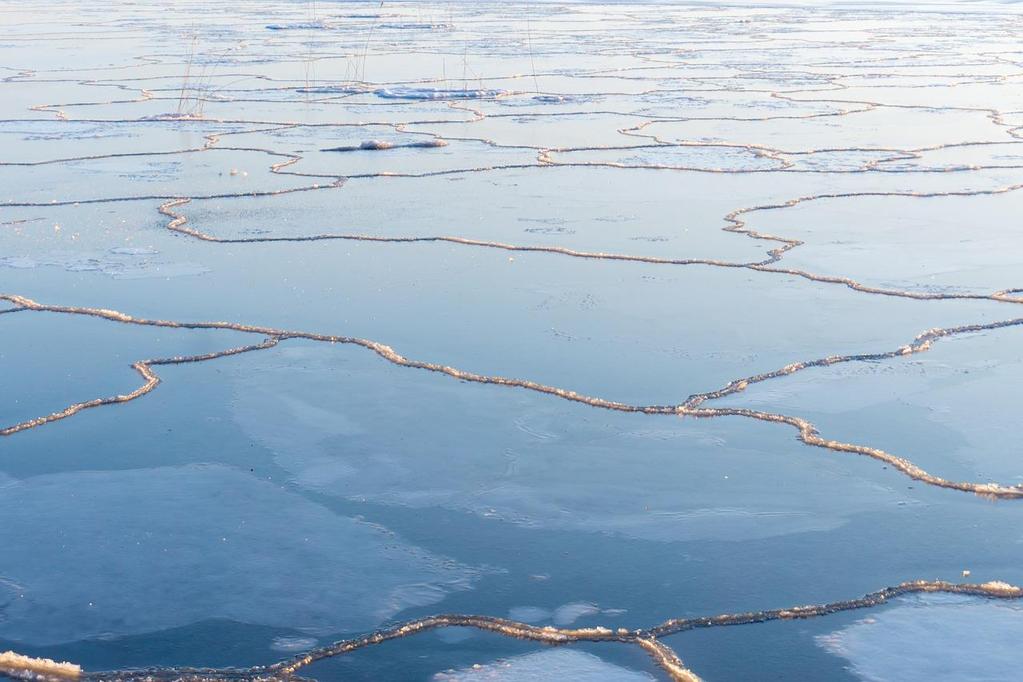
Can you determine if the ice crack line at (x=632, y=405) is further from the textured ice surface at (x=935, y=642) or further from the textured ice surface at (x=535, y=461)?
the textured ice surface at (x=935, y=642)

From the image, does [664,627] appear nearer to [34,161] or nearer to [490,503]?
[490,503]

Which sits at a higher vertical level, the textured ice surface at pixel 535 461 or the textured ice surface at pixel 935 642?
the textured ice surface at pixel 935 642

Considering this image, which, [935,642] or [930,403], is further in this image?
[930,403]

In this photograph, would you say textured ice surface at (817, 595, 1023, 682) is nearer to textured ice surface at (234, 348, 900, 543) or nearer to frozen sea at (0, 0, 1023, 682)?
frozen sea at (0, 0, 1023, 682)

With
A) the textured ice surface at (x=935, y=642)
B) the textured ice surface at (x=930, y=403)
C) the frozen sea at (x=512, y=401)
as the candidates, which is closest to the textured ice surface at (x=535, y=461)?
the frozen sea at (x=512, y=401)

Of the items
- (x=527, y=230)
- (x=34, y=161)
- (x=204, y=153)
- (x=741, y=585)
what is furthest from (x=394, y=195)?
(x=741, y=585)

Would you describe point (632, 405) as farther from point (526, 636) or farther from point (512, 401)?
point (526, 636)

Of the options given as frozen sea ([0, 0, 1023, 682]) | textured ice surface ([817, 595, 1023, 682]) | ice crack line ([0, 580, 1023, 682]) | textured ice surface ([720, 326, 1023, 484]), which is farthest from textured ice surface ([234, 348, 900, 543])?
textured ice surface ([817, 595, 1023, 682])

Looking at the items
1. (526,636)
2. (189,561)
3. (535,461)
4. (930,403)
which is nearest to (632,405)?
(535,461)
